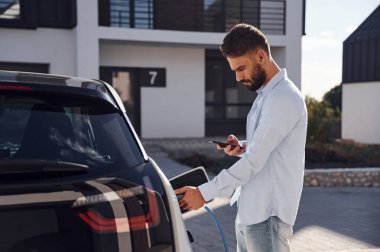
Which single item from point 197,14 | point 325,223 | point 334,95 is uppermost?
point 197,14

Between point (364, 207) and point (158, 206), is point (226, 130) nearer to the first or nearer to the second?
point (364, 207)

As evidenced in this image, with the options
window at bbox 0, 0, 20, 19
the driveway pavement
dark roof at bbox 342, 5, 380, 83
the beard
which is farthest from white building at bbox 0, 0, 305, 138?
the beard

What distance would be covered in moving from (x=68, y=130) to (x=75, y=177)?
32 centimetres

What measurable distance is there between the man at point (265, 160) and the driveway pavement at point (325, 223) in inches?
112

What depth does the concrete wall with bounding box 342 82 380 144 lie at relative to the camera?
1645 cm

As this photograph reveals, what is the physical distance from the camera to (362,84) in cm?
1719

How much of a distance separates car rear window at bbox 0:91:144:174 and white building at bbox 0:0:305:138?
38.4 ft

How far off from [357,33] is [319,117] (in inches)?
261

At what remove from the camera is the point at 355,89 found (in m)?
17.5

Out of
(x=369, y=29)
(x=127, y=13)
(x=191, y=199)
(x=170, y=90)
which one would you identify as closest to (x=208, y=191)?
(x=191, y=199)

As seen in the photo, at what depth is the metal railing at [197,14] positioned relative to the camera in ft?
48.5

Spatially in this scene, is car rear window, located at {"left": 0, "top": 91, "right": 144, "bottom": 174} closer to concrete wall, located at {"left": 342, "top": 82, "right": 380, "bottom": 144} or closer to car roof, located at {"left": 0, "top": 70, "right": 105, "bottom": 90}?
car roof, located at {"left": 0, "top": 70, "right": 105, "bottom": 90}

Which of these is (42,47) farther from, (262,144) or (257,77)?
(262,144)

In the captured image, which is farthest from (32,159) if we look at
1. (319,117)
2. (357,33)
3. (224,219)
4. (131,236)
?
(357,33)
